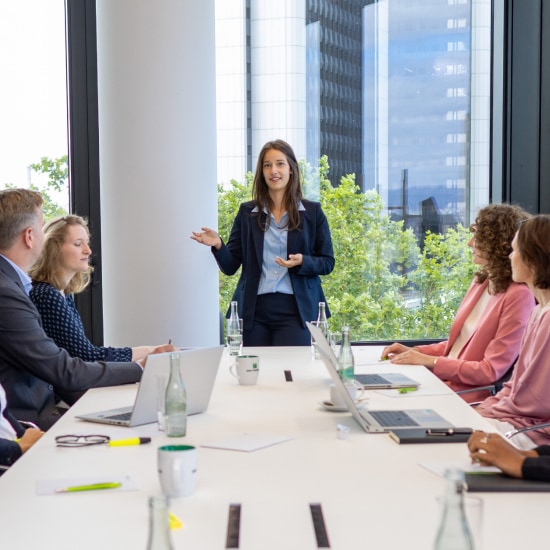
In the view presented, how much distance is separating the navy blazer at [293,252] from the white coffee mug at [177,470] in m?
2.81

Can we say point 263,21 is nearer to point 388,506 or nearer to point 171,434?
point 171,434

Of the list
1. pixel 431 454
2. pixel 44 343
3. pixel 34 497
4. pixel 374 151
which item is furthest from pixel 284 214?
pixel 34 497

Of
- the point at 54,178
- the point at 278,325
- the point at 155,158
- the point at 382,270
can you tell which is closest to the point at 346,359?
the point at 278,325

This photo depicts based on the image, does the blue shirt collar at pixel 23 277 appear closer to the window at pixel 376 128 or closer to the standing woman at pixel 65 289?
the standing woman at pixel 65 289

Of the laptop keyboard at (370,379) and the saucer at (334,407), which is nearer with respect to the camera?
the saucer at (334,407)

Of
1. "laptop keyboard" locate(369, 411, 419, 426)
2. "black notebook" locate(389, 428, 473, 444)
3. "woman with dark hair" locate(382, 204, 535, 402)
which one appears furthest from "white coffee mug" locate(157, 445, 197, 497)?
"woman with dark hair" locate(382, 204, 535, 402)

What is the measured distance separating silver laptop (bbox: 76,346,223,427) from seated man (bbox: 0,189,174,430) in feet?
1.59

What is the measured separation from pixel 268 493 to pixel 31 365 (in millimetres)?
1489

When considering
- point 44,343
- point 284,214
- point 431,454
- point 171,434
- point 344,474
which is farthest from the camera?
point 284,214

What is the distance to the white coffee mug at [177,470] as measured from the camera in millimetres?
1627

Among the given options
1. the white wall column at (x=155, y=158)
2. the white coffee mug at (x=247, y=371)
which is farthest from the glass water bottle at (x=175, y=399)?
the white wall column at (x=155, y=158)

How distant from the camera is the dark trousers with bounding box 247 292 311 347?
4.50 meters

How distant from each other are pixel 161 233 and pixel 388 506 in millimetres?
3342

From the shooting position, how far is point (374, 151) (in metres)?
5.52
